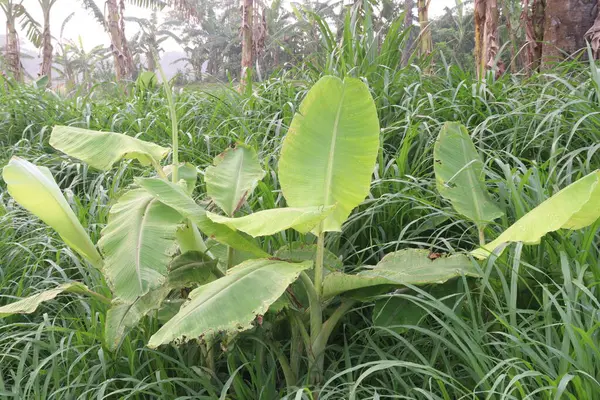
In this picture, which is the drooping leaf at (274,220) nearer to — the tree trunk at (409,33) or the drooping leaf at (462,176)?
the drooping leaf at (462,176)

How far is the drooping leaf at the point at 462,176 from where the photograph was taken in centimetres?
184

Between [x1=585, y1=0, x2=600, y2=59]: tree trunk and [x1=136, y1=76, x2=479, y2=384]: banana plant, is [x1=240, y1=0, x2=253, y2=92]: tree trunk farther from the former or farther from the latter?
[x1=136, y1=76, x2=479, y2=384]: banana plant

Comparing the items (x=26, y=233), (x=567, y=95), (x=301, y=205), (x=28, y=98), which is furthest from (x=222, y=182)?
(x=28, y=98)

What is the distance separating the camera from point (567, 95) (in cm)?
254

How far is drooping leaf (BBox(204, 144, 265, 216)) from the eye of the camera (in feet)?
5.85

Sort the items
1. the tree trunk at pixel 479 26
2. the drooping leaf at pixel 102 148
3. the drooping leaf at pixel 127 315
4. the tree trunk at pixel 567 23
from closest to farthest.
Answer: the drooping leaf at pixel 127 315, the drooping leaf at pixel 102 148, the tree trunk at pixel 567 23, the tree trunk at pixel 479 26

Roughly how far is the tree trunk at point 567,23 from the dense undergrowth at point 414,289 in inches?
11.8

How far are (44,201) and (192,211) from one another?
53cm

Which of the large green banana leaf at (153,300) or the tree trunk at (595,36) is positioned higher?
the tree trunk at (595,36)

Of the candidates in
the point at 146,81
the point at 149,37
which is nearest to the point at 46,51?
the point at 146,81

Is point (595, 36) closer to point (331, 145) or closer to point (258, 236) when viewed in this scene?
point (331, 145)

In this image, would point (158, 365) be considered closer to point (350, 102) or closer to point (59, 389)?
point (59, 389)

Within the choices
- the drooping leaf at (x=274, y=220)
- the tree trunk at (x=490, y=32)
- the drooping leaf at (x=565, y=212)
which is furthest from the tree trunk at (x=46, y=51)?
the drooping leaf at (x=565, y=212)

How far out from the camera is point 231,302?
137 centimetres
